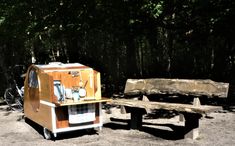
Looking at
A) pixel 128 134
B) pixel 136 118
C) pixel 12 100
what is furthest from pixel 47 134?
pixel 12 100

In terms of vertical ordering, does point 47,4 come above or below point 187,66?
above

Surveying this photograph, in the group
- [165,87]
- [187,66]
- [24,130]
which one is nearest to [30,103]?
[24,130]

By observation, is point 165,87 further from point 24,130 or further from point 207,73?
point 207,73

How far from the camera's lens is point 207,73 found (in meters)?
22.2

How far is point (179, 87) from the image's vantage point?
30.3 ft

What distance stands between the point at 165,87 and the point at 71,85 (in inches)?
88.2

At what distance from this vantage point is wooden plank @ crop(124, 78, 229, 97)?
844 cm

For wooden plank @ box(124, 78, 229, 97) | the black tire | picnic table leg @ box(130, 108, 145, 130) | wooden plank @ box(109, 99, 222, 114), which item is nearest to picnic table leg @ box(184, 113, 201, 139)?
wooden plank @ box(109, 99, 222, 114)

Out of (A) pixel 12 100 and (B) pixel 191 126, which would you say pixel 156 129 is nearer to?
(B) pixel 191 126

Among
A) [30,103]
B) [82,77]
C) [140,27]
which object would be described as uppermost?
[140,27]

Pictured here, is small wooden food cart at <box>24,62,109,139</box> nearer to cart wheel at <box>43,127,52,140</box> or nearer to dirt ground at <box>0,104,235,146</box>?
cart wheel at <box>43,127,52,140</box>

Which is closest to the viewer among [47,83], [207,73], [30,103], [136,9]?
[47,83]

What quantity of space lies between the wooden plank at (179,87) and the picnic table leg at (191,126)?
0.67 m

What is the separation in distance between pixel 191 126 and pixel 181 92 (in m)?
1.02
